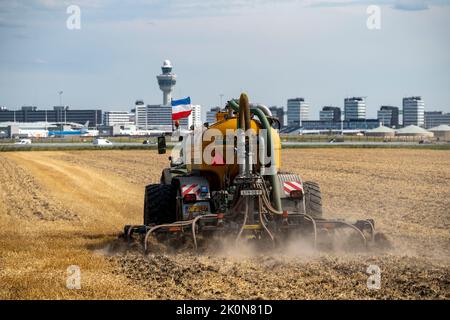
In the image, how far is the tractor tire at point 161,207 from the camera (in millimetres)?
13484

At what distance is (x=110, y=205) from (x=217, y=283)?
12.5 meters

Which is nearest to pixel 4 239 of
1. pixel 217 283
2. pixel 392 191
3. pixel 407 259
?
pixel 217 283

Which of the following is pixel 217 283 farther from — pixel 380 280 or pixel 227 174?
pixel 227 174

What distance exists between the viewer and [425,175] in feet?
104

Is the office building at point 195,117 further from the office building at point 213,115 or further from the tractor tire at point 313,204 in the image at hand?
the tractor tire at point 313,204

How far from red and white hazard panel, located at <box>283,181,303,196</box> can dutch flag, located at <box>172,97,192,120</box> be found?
2.78 m

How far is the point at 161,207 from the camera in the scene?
13.5 metres

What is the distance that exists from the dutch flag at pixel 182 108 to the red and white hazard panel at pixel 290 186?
2781 mm

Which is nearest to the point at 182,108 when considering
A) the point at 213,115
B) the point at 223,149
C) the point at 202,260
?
the point at 213,115

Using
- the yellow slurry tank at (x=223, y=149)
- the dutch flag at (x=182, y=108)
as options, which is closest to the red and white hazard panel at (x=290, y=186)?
the yellow slurry tank at (x=223, y=149)

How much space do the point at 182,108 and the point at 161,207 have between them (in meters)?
2.16

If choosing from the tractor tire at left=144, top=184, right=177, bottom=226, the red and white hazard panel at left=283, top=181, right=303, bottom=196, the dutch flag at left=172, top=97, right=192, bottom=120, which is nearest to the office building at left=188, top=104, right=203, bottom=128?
the dutch flag at left=172, top=97, right=192, bottom=120

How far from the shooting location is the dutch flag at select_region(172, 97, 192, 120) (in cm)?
1449

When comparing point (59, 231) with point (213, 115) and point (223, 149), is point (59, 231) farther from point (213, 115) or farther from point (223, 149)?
point (223, 149)
